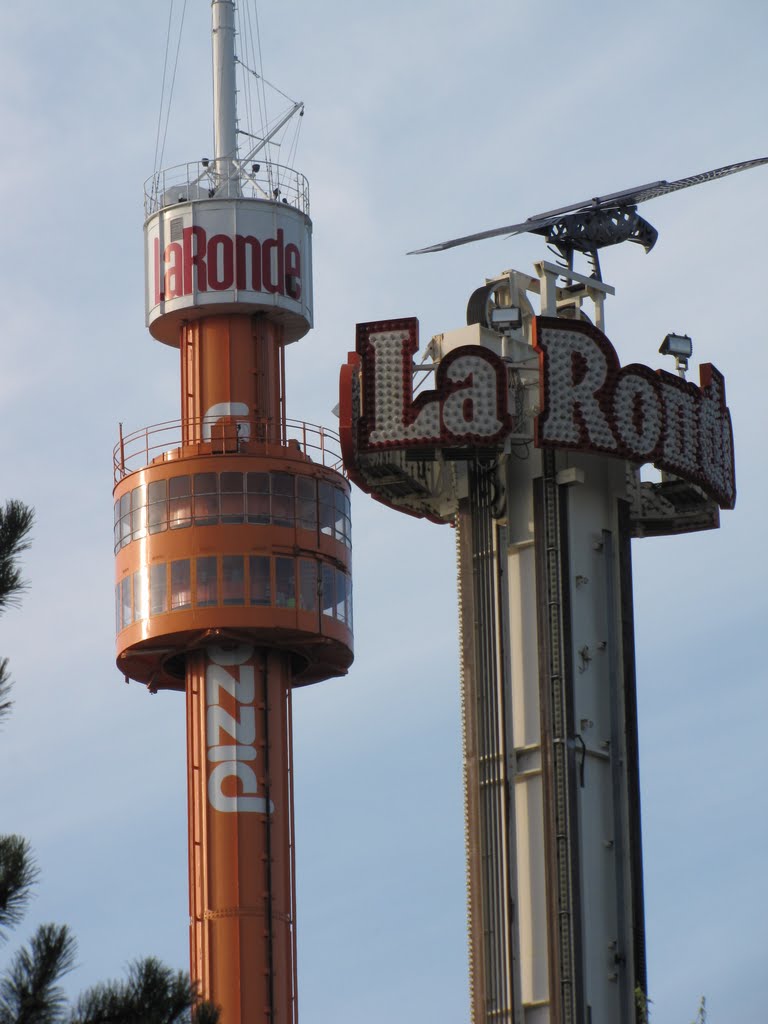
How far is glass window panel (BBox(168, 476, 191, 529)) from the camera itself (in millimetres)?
108000

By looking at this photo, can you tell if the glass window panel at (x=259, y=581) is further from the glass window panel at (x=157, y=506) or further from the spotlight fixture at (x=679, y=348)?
the spotlight fixture at (x=679, y=348)

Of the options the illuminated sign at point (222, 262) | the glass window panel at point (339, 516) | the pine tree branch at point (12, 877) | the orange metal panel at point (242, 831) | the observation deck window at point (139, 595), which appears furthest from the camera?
the illuminated sign at point (222, 262)

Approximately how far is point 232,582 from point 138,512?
4.71 meters

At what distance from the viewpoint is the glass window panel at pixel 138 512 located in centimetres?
10881

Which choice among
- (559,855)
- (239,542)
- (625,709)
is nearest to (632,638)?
(625,709)

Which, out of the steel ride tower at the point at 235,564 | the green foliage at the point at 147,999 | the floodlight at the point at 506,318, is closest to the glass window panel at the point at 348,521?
the steel ride tower at the point at 235,564

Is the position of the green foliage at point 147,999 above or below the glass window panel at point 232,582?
below

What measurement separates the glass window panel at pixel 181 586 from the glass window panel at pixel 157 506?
173cm

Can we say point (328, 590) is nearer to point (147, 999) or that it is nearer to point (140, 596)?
point (140, 596)

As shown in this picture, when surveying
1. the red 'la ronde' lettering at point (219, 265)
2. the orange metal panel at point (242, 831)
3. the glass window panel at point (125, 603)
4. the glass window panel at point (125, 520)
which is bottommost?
the orange metal panel at point (242, 831)

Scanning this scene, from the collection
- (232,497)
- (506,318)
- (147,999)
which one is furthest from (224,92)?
(147,999)

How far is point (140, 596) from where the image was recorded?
108000mm

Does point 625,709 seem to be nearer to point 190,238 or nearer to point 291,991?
point 291,991

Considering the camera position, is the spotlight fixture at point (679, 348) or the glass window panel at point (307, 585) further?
the glass window panel at point (307, 585)
